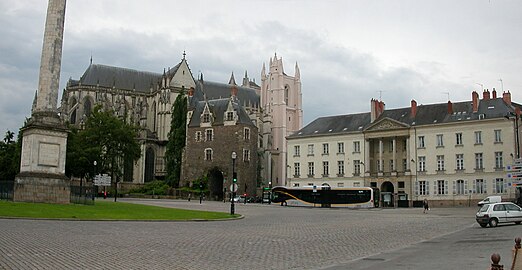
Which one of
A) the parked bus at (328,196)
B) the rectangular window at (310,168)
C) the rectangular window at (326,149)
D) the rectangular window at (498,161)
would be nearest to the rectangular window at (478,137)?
the rectangular window at (498,161)

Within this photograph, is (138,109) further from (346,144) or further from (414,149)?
(414,149)

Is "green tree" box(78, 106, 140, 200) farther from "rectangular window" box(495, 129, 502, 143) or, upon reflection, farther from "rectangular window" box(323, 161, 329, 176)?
"rectangular window" box(495, 129, 502, 143)

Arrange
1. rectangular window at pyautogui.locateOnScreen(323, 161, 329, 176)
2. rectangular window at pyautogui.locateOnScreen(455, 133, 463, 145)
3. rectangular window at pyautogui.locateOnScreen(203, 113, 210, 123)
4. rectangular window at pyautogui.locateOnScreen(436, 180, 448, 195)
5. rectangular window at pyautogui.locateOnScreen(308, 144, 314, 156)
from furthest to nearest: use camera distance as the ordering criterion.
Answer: rectangular window at pyautogui.locateOnScreen(203, 113, 210, 123)
rectangular window at pyautogui.locateOnScreen(308, 144, 314, 156)
rectangular window at pyautogui.locateOnScreen(323, 161, 329, 176)
rectangular window at pyautogui.locateOnScreen(436, 180, 448, 195)
rectangular window at pyautogui.locateOnScreen(455, 133, 463, 145)

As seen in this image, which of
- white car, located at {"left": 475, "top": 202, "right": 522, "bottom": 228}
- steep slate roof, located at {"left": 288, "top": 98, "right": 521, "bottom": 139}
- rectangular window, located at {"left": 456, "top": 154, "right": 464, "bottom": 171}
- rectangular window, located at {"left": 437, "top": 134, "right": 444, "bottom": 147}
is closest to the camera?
white car, located at {"left": 475, "top": 202, "right": 522, "bottom": 228}

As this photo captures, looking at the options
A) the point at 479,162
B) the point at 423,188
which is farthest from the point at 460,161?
the point at 423,188

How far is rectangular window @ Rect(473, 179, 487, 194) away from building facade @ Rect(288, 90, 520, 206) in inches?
4.2

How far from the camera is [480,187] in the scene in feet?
202

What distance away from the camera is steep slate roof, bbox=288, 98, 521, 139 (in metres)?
62.9

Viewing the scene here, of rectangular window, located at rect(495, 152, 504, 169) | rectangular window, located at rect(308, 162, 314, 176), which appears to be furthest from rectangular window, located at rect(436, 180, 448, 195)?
rectangular window, located at rect(308, 162, 314, 176)

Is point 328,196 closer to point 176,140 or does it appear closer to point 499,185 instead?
point 499,185

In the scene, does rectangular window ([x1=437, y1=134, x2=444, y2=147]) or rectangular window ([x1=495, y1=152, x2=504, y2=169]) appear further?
rectangular window ([x1=437, y1=134, x2=444, y2=147])

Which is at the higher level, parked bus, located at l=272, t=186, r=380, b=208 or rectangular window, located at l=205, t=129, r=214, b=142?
rectangular window, located at l=205, t=129, r=214, b=142

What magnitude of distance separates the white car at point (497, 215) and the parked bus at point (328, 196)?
31.1 meters

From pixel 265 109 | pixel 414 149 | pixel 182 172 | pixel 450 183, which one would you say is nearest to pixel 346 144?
pixel 414 149
